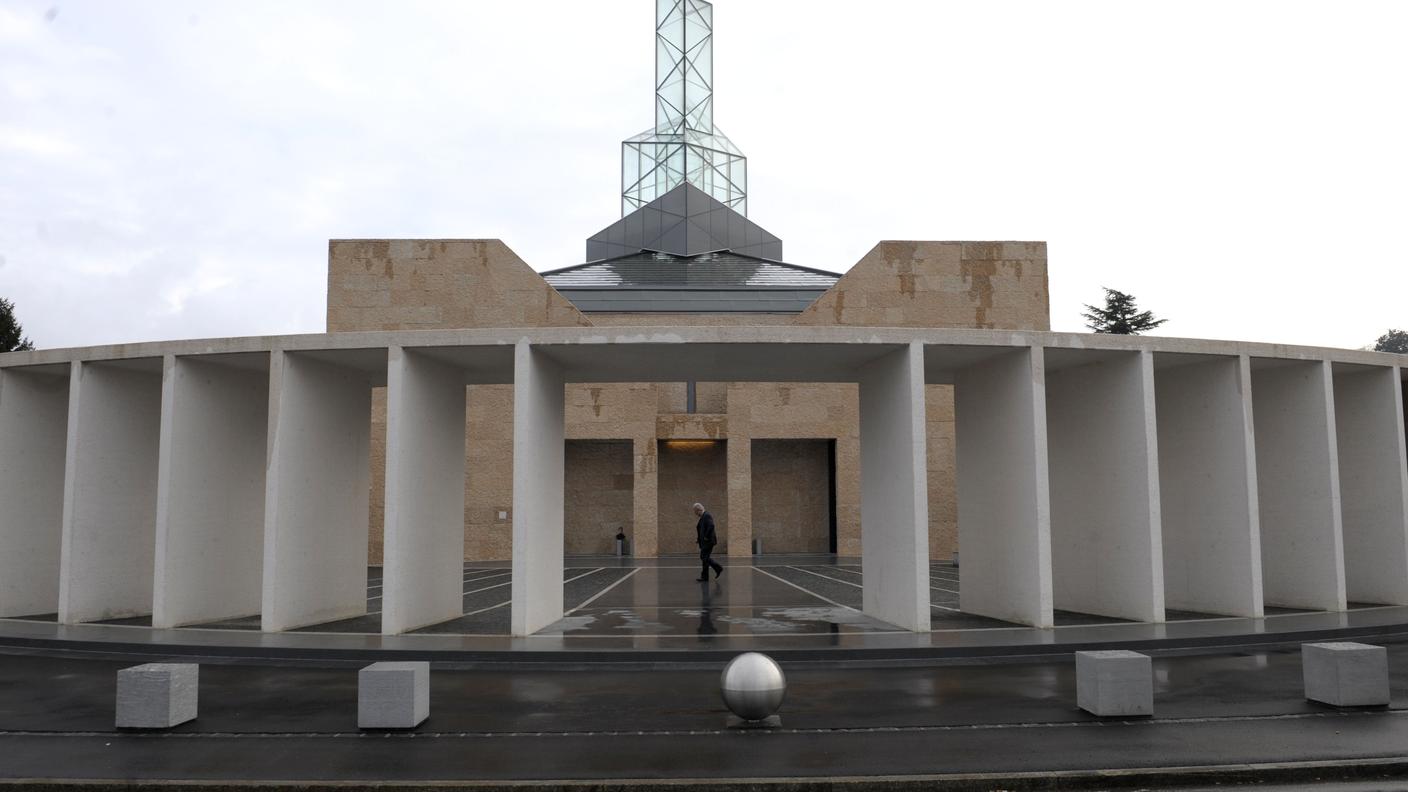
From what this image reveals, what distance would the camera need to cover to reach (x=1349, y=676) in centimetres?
818

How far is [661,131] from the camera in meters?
43.5

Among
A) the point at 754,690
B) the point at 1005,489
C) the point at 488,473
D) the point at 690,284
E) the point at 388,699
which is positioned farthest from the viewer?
the point at 690,284

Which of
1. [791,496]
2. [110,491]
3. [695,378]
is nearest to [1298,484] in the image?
[695,378]

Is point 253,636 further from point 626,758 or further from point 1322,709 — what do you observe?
point 1322,709

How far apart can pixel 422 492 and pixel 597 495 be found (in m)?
18.8

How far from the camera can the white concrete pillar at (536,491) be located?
1227 cm

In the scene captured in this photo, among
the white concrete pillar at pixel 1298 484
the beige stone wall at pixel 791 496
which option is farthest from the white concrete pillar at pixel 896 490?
the beige stone wall at pixel 791 496

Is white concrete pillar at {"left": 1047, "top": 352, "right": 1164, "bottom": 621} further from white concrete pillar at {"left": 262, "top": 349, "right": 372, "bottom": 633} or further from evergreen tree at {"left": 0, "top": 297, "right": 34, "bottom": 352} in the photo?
evergreen tree at {"left": 0, "top": 297, "right": 34, "bottom": 352}

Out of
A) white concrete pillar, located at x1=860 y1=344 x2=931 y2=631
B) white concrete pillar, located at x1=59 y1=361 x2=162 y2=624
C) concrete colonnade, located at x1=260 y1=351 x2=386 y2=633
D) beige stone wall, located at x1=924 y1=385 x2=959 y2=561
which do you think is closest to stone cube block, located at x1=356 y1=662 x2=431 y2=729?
concrete colonnade, located at x1=260 y1=351 x2=386 y2=633

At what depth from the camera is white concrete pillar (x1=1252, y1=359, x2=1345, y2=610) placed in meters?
14.3

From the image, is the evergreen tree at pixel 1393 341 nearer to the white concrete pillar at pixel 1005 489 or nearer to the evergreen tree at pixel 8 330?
the white concrete pillar at pixel 1005 489

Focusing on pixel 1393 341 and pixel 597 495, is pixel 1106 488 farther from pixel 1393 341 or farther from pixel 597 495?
pixel 1393 341

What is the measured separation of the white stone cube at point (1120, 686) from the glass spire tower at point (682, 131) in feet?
121

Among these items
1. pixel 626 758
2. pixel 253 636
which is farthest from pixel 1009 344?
pixel 253 636
